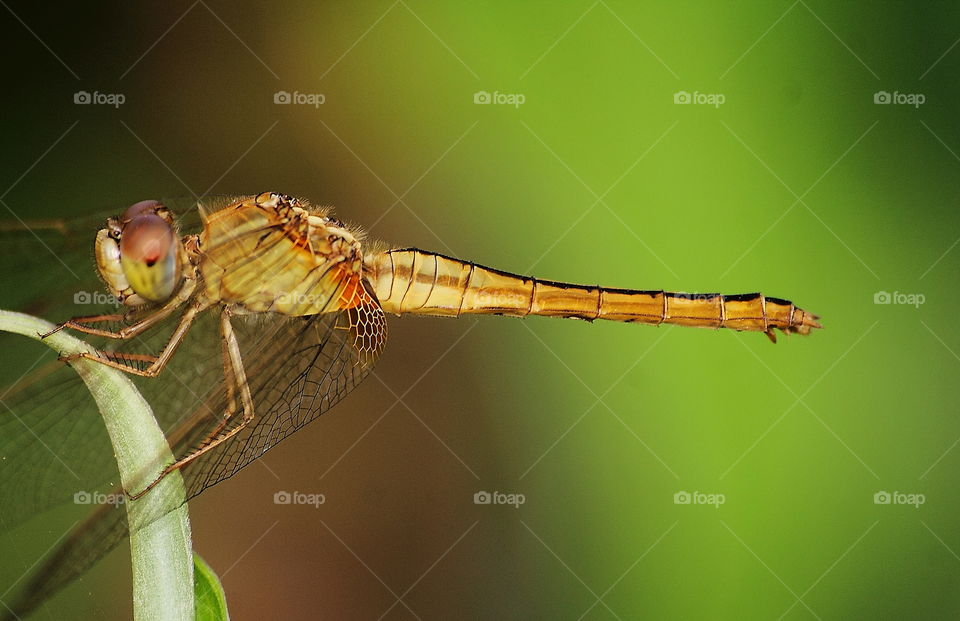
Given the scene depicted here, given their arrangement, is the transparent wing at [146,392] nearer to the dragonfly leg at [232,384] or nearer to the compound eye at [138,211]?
the dragonfly leg at [232,384]

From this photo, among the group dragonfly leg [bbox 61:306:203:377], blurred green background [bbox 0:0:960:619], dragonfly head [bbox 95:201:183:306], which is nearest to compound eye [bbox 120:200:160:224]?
dragonfly head [bbox 95:201:183:306]

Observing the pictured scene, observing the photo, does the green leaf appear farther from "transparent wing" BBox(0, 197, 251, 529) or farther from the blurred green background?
the blurred green background

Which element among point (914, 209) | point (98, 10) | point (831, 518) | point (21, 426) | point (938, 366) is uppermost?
point (98, 10)

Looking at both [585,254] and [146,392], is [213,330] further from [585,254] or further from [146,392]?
[585,254]

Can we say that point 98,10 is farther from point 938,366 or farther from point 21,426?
point 938,366

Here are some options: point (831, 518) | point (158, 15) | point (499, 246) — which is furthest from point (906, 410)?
point (158, 15)

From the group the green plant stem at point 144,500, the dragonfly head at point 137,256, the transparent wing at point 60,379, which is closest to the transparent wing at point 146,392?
the transparent wing at point 60,379
